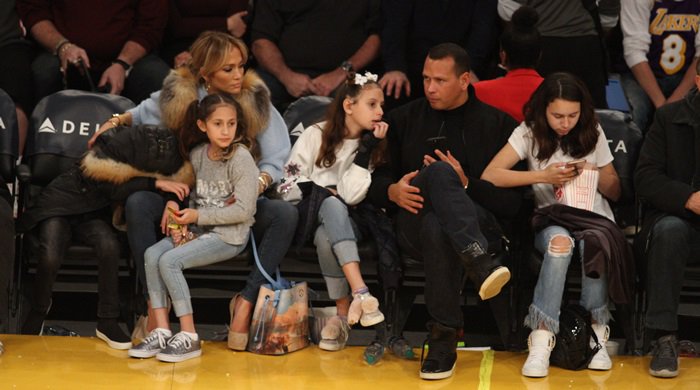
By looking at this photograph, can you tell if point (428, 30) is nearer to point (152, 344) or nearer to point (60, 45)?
point (60, 45)

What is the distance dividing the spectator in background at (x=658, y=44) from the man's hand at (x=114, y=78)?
9.01 ft

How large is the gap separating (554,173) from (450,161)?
46cm

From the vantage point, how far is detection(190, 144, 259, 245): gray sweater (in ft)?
19.5

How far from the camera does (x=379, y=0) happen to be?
7508 mm

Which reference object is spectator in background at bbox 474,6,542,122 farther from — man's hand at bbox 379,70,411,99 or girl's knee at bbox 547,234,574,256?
girl's knee at bbox 547,234,574,256

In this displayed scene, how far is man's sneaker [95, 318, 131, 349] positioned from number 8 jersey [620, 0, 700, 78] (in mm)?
3182

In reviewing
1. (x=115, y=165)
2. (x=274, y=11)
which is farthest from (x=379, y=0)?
(x=115, y=165)

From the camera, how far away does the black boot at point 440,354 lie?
5688mm

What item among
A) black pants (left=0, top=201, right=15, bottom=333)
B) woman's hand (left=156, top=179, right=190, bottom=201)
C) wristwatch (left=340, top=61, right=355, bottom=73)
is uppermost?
wristwatch (left=340, top=61, right=355, bottom=73)

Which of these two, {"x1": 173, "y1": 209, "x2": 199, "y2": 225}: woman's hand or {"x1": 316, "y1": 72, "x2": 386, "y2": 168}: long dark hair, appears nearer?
Answer: {"x1": 173, "y1": 209, "x2": 199, "y2": 225}: woman's hand

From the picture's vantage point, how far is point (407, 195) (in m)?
5.94

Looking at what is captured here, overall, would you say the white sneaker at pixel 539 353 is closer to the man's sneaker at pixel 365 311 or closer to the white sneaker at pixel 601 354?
the white sneaker at pixel 601 354

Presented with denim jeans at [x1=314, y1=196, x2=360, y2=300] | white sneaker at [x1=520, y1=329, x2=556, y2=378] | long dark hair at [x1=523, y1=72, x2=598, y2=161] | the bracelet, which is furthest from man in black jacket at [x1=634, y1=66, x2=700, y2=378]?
the bracelet

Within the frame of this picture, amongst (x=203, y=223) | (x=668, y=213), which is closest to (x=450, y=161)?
(x=668, y=213)
